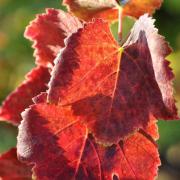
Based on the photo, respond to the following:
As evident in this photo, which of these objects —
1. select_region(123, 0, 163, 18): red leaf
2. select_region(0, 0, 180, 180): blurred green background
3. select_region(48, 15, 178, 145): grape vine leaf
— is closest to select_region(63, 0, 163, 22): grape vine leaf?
select_region(123, 0, 163, 18): red leaf

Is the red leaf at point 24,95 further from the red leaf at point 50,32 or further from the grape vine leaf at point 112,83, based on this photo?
the grape vine leaf at point 112,83

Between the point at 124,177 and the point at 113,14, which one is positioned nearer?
the point at 124,177

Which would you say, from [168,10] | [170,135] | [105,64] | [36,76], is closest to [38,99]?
[105,64]

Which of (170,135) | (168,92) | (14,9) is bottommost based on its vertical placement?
(170,135)

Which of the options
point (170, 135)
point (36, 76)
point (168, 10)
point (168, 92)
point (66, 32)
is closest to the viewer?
point (168, 92)

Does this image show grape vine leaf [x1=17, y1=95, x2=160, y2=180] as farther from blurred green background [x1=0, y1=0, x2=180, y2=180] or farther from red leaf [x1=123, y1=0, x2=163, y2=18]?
blurred green background [x1=0, y1=0, x2=180, y2=180]

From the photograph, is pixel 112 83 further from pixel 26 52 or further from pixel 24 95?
pixel 26 52

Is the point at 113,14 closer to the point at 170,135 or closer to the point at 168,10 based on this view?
the point at 170,135
